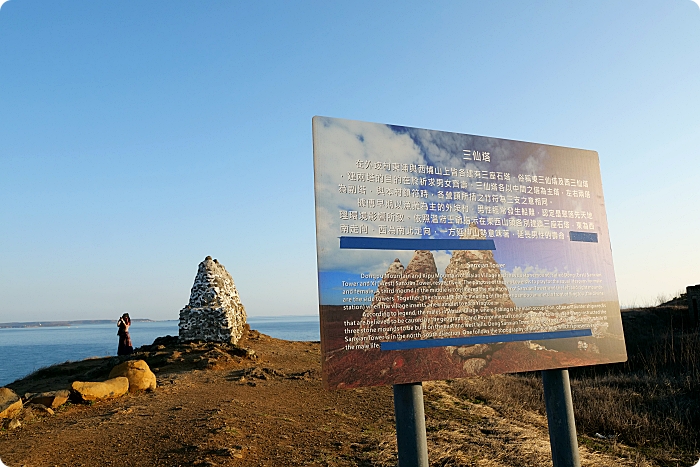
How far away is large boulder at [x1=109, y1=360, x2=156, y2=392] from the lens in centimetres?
807

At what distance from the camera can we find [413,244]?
397cm

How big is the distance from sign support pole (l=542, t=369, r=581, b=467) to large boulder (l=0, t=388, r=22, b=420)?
23.0 ft

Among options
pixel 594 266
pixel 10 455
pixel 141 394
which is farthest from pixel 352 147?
pixel 141 394

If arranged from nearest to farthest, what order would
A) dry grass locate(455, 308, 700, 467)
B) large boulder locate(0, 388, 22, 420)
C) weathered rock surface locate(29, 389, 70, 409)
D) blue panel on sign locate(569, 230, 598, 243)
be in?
blue panel on sign locate(569, 230, 598, 243), large boulder locate(0, 388, 22, 420), dry grass locate(455, 308, 700, 467), weathered rock surface locate(29, 389, 70, 409)

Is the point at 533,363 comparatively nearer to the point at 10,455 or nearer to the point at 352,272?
the point at 352,272

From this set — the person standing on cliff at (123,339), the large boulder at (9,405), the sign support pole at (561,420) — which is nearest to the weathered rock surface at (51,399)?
the large boulder at (9,405)

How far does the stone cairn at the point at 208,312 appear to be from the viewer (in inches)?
508

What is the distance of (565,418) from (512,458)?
3.85 feet

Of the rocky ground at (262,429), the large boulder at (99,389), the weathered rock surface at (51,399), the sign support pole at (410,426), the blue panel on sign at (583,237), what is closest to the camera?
the sign support pole at (410,426)

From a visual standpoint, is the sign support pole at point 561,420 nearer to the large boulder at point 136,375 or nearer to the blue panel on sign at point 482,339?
the blue panel on sign at point 482,339

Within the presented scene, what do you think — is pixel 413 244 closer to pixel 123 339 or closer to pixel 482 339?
pixel 482 339

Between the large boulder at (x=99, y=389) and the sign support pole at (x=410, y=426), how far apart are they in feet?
19.2

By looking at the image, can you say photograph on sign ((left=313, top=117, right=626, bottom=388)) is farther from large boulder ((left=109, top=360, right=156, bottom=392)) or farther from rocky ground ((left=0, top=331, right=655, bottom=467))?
large boulder ((left=109, top=360, right=156, bottom=392))

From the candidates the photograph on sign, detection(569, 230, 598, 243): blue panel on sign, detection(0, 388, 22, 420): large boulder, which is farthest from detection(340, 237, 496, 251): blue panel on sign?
detection(0, 388, 22, 420): large boulder
